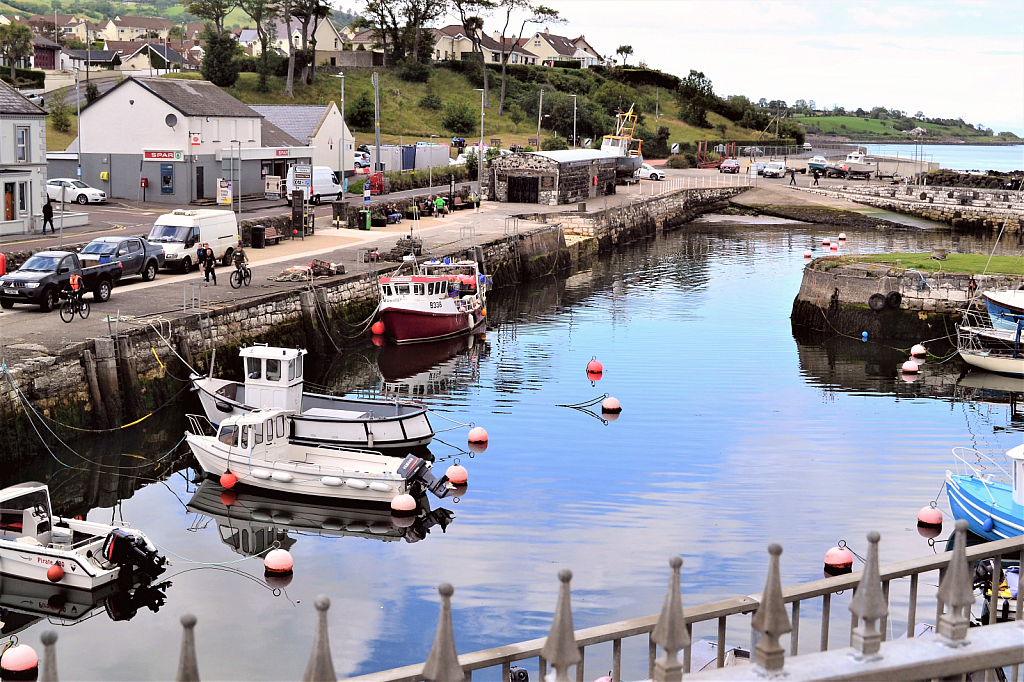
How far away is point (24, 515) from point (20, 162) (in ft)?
99.8

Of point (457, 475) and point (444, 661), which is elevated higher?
point (444, 661)

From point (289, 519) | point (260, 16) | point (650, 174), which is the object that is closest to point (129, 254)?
point (289, 519)

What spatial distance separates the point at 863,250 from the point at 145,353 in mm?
48307

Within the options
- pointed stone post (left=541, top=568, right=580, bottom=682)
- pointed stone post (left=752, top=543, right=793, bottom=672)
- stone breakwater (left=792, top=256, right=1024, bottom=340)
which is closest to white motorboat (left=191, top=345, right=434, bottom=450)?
pointed stone post (left=752, top=543, right=793, bottom=672)

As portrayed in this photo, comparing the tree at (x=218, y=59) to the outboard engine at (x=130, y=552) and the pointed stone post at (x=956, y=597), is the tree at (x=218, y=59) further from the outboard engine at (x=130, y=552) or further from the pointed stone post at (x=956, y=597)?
the pointed stone post at (x=956, y=597)

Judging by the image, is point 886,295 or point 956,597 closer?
point 956,597

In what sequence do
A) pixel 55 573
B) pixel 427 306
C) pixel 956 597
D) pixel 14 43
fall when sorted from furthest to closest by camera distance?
pixel 14 43
pixel 427 306
pixel 55 573
pixel 956 597

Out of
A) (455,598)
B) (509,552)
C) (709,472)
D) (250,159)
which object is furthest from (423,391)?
(250,159)

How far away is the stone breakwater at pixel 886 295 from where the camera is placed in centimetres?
4334

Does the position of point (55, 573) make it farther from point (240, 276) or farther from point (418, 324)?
point (418, 324)

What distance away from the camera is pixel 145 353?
31250 mm

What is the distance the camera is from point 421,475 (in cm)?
2561

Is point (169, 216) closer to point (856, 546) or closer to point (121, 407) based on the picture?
point (121, 407)

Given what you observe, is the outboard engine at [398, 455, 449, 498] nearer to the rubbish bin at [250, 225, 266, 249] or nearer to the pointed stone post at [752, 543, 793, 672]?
the pointed stone post at [752, 543, 793, 672]
